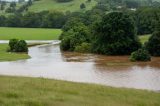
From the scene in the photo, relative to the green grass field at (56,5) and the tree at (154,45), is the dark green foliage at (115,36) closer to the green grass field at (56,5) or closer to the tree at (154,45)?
the tree at (154,45)

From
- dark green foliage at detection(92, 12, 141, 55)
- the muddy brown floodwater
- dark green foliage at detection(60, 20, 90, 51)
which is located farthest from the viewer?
dark green foliage at detection(60, 20, 90, 51)

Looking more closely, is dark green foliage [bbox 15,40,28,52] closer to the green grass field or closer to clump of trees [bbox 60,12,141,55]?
clump of trees [bbox 60,12,141,55]

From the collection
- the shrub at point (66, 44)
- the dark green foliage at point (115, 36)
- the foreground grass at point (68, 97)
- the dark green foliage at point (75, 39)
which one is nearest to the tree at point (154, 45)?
the dark green foliage at point (115, 36)

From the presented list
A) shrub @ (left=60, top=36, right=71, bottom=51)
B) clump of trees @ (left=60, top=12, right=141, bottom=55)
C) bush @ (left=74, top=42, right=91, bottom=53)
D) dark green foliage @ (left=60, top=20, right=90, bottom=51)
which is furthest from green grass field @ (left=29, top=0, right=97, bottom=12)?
clump of trees @ (left=60, top=12, right=141, bottom=55)

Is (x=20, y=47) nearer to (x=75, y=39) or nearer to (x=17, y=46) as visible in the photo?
(x=17, y=46)

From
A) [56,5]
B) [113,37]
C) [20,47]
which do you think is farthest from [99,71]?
[56,5]

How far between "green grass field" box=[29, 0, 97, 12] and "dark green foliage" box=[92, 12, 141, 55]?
88979 millimetres

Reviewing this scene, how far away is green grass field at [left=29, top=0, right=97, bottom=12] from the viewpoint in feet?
514

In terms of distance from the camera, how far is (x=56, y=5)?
167750 mm

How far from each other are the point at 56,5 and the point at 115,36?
108824 millimetres

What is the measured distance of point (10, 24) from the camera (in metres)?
129

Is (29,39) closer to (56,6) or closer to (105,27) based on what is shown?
(105,27)

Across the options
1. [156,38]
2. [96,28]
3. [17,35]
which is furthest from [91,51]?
[17,35]

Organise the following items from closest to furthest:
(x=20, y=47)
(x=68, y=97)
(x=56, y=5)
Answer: (x=68, y=97)
(x=20, y=47)
(x=56, y=5)
